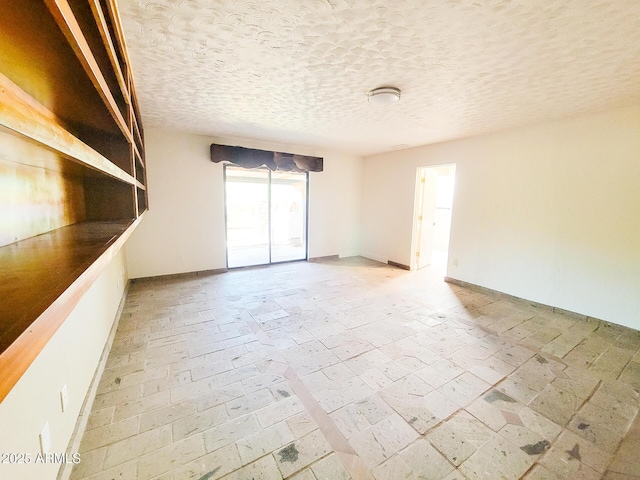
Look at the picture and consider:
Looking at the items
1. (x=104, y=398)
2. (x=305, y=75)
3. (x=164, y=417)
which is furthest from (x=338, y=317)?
(x=305, y=75)

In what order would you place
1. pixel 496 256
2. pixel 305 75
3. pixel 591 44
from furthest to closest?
pixel 496 256 < pixel 305 75 < pixel 591 44

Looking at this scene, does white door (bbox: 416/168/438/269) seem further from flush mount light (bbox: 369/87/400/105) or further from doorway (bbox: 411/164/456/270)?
flush mount light (bbox: 369/87/400/105)

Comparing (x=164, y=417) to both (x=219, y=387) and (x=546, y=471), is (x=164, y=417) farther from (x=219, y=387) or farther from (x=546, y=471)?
(x=546, y=471)

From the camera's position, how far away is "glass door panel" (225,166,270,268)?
520 centimetres

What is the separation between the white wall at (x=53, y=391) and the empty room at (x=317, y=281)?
0.02 meters

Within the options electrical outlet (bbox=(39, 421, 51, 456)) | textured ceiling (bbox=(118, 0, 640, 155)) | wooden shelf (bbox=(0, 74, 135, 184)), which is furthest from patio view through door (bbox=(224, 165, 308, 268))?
wooden shelf (bbox=(0, 74, 135, 184))

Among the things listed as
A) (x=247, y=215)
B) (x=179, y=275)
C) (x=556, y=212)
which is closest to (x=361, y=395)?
(x=556, y=212)

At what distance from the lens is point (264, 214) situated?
6.20 metres

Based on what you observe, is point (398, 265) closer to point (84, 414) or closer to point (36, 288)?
point (84, 414)

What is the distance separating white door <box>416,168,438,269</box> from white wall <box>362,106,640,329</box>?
574 millimetres

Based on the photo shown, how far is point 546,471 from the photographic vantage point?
1396 mm

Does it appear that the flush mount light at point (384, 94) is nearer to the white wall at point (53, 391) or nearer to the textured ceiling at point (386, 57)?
the textured ceiling at point (386, 57)

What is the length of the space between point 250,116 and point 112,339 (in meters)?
2.86

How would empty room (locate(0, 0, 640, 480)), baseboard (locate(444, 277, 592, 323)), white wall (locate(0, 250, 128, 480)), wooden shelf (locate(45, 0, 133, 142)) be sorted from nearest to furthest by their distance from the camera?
wooden shelf (locate(45, 0, 133, 142))
white wall (locate(0, 250, 128, 480))
empty room (locate(0, 0, 640, 480))
baseboard (locate(444, 277, 592, 323))
